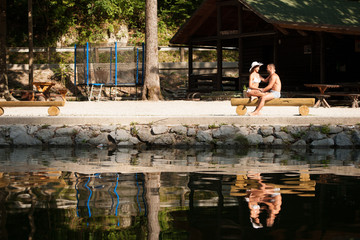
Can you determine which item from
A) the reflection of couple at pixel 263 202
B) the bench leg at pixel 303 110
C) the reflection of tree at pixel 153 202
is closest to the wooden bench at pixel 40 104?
the bench leg at pixel 303 110

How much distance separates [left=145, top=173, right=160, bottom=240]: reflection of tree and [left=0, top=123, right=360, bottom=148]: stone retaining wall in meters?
4.42

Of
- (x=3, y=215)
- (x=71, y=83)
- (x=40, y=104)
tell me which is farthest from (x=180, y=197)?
(x=71, y=83)

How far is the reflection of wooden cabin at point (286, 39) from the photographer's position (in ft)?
75.6

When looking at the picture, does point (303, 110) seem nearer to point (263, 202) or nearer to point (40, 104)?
point (40, 104)

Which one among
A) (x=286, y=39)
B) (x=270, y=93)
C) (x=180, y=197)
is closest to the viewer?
(x=180, y=197)

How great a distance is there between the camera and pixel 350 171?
8.29 meters

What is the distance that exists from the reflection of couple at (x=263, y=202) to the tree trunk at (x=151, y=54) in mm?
15836

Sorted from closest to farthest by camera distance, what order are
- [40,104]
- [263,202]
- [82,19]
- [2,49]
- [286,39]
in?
[263,202] → [40,104] → [2,49] → [286,39] → [82,19]

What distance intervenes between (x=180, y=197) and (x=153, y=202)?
16.7 inches

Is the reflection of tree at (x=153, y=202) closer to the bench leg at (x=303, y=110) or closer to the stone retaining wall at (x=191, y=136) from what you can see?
the stone retaining wall at (x=191, y=136)

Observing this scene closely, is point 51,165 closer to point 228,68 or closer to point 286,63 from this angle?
point 286,63

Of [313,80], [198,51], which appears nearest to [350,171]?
[313,80]

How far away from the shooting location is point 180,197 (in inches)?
247

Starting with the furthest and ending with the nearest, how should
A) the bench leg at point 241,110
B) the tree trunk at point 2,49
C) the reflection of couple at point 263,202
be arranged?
1. the tree trunk at point 2,49
2. the bench leg at point 241,110
3. the reflection of couple at point 263,202
